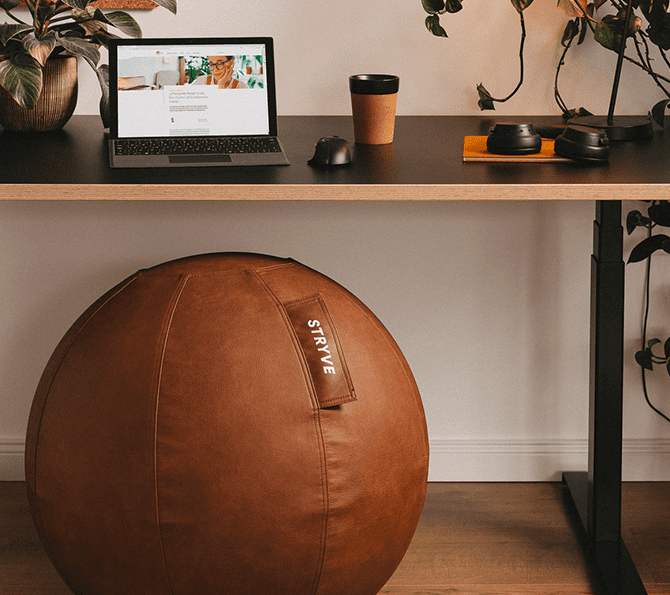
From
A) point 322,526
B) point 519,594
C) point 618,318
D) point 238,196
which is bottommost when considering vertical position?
point 519,594

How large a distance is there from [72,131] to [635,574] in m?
1.62

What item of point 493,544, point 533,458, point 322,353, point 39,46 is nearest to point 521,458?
point 533,458

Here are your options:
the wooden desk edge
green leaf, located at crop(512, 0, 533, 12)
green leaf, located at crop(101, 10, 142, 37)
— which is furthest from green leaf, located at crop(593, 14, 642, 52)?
green leaf, located at crop(101, 10, 142, 37)

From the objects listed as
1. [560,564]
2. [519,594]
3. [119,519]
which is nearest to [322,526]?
[119,519]

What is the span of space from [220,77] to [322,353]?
25.0 inches

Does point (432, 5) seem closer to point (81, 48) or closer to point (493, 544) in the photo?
point (81, 48)

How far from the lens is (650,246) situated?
1.93 metres

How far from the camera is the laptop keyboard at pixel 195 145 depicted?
148 cm

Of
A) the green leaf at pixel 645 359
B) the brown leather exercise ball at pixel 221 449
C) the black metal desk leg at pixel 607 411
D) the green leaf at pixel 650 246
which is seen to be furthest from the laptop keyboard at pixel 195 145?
the green leaf at pixel 645 359

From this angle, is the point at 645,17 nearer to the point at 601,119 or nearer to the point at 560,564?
the point at 601,119

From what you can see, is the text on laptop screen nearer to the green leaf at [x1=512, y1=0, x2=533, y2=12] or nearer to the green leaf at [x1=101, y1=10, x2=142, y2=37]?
the green leaf at [x1=101, y1=10, x2=142, y2=37]

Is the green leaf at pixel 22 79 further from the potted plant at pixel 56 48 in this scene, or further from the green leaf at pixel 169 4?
the green leaf at pixel 169 4

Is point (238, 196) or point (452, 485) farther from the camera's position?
point (452, 485)

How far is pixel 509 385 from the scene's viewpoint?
2.13 m
